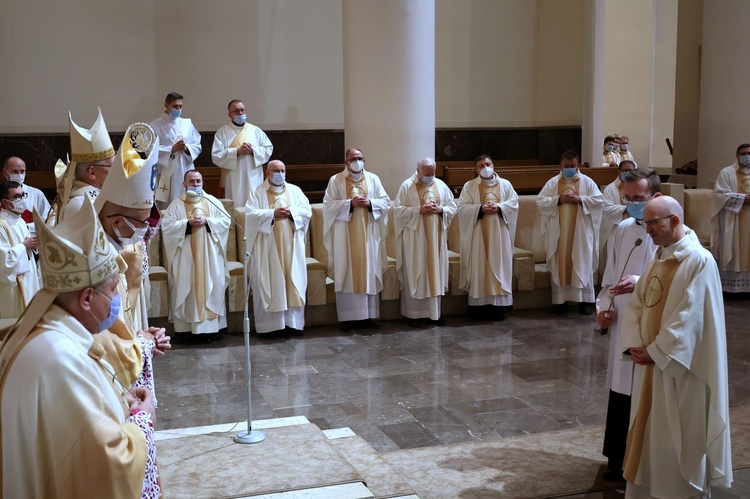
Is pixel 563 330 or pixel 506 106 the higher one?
pixel 506 106

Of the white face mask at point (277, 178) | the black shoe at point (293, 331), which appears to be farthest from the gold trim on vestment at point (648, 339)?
the white face mask at point (277, 178)

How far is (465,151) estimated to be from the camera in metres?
16.3

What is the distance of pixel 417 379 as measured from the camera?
26.0 ft

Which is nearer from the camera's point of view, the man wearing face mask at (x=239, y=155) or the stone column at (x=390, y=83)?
the stone column at (x=390, y=83)

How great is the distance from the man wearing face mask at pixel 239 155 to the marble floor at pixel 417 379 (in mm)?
2250

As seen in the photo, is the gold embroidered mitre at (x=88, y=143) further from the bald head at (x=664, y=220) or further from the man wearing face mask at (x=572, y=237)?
the man wearing face mask at (x=572, y=237)

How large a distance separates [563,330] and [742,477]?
4.40m

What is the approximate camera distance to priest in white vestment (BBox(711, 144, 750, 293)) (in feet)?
37.2

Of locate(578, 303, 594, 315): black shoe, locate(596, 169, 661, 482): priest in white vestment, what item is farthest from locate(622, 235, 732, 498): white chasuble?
locate(578, 303, 594, 315): black shoe

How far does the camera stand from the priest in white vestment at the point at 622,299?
5340mm

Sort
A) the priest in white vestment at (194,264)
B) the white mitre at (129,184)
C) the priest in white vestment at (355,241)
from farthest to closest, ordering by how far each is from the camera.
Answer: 1. the priest in white vestment at (355,241)
2. the priest in white vestment at (194,264)
3. the white mitre at (129,184)

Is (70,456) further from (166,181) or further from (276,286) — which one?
(166,181)

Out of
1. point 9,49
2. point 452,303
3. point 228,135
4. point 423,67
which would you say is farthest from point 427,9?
point 9,49

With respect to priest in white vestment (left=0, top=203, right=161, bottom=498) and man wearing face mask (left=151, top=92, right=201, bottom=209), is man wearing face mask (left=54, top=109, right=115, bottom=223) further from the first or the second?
man wearing face mask (left=151, top=92, right=201, bottom=209)
